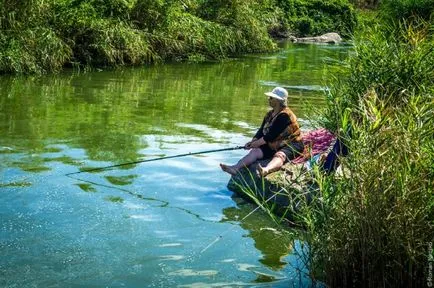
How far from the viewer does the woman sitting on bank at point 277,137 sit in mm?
7695

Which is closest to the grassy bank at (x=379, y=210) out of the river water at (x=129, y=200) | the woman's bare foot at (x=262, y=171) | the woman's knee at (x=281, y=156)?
the river water at (x=129, y=200)

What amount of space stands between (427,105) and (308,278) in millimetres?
1717

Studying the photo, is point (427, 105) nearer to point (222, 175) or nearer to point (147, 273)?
point (147, 273)

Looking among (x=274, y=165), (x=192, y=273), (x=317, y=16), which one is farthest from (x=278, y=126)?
(x=317, y=16)

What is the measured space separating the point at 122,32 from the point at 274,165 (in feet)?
45.5

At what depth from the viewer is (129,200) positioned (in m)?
7.41

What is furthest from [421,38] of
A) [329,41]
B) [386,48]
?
[329,41]

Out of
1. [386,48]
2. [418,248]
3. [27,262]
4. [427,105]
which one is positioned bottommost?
[27,262]

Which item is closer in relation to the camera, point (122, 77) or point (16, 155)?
point (16, 155)

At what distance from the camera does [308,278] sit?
5.16 meters

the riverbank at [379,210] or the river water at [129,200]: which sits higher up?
the riverbank at [379,210]

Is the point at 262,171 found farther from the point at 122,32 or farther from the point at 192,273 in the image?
the point at 122,32

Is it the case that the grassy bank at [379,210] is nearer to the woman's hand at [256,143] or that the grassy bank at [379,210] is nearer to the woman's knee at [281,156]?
the woman's knee at [281,156]

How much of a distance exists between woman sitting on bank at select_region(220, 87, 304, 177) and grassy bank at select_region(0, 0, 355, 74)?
8026mm
